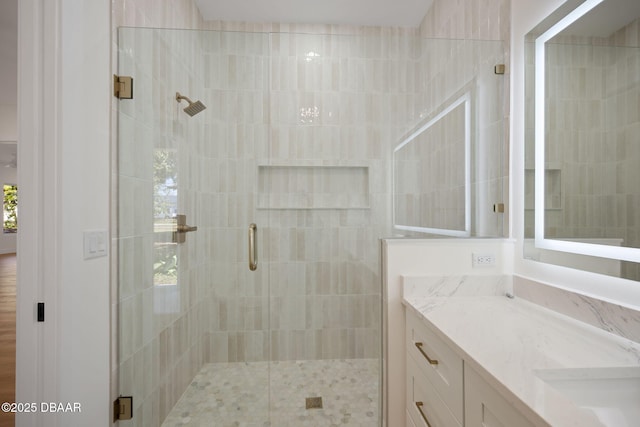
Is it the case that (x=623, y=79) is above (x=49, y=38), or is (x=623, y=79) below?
below

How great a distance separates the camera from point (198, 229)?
5.65 feet

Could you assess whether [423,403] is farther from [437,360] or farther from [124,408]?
[124,408]

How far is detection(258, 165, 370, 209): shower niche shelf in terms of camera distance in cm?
168

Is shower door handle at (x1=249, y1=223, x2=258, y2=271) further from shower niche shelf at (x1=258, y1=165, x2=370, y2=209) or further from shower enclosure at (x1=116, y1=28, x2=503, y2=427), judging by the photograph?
shower niche shelf at (x1=258, y1=165, x2=370, y2=209)

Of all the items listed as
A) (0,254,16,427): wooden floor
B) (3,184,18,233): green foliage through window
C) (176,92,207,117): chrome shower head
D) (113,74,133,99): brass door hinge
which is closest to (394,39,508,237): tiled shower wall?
(176,92,207,117): chrome shower head

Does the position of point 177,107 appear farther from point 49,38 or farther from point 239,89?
point 49,38

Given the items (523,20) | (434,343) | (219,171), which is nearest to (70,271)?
Answer: (219,171)

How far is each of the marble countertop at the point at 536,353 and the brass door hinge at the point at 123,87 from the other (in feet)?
5.61

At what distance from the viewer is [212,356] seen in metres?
1.74

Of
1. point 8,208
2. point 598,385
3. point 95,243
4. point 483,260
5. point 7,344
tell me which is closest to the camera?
point 598,385

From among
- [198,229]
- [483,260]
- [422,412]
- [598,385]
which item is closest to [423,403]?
[422,412]

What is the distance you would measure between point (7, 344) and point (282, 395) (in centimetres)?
272

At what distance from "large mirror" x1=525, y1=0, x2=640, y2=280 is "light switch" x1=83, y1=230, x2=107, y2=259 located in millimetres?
2003

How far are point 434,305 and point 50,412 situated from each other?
158cm
